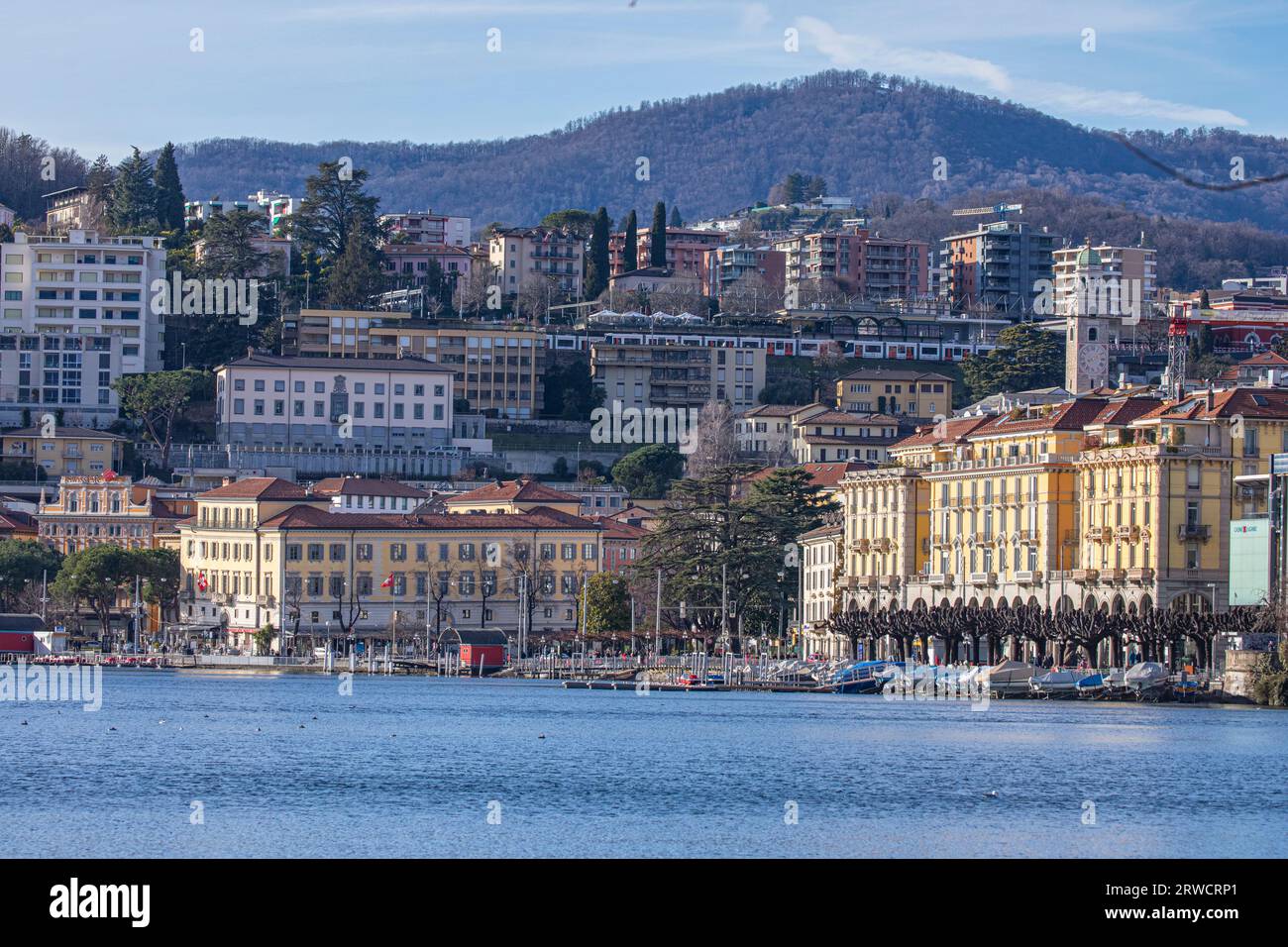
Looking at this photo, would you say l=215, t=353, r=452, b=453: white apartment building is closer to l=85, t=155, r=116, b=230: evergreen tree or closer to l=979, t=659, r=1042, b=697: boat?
l=85, t=155, r=116, b=230: evergreen tree

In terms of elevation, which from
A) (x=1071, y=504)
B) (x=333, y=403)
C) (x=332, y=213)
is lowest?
(x=1071, y=504)

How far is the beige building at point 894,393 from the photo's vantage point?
6545 inches

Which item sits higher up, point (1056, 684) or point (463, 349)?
point (463, 349)

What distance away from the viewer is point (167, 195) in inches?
7318

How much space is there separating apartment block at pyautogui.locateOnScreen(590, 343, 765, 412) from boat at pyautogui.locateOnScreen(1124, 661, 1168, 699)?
3456 inches

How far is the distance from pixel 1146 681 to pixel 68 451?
87.5 meters

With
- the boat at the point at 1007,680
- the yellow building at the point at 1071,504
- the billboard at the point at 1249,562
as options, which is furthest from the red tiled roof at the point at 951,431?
the billboard at the point at 1249,562

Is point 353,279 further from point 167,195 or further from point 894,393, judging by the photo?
point 894,393

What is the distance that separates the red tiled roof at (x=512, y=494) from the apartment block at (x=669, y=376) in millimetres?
29629

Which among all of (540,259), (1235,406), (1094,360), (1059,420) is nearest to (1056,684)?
(1235,406)

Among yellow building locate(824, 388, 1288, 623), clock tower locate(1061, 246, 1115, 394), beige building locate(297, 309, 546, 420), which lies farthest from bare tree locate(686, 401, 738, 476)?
yellow building locate(824, 388, 1288, 623)

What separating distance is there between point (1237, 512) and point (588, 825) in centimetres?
5394

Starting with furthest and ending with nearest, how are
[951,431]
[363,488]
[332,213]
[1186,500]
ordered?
1. [332,213]
2. [363,488]
3. [951,431]
4. [1186,500]
